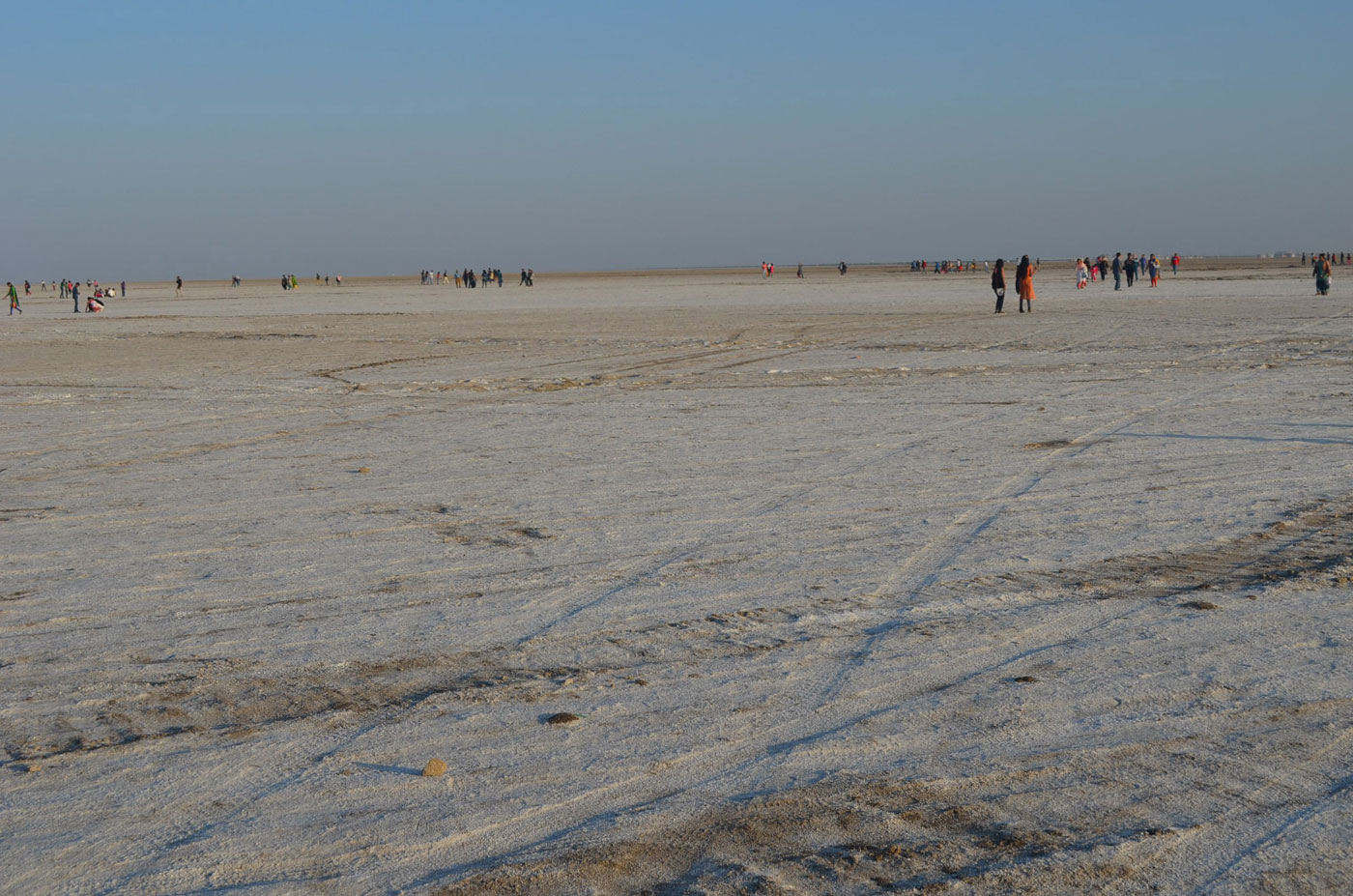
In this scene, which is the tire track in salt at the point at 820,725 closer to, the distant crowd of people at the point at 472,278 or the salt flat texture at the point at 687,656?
the salt flat texture at the point at 687,656

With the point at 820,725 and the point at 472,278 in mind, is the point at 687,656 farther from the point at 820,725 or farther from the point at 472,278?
the point at 472,278

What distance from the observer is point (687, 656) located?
539cm

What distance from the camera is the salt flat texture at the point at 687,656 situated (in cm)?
373

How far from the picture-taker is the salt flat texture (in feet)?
12.2

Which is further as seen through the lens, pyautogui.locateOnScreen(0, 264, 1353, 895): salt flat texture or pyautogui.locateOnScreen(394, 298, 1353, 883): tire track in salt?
pyautogui.locateOnScreen(394, 298, 1353, 883): tire track in salt

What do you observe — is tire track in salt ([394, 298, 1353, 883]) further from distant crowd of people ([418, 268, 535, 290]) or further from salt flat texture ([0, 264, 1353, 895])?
distant crowd of people ([418, 268, 535, 290])

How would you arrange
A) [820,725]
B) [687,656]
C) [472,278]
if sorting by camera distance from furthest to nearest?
[472,278], [687,656], [820,725]

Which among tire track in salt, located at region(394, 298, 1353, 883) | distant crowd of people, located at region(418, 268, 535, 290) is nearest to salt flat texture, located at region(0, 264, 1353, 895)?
tire track in salt, located at region(394, 298, 1353, 883)

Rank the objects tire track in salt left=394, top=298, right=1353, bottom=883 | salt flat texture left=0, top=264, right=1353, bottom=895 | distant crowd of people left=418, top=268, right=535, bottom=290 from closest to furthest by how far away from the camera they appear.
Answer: salt flat texture left=0, top=264, right=1353, bottom=895, tire track in salt left=394, top=298, right=1353, bottom=883, distant crowd of people left=418, top=268, right=535, bottom=290

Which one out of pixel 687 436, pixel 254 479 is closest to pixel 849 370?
pixel 687 436

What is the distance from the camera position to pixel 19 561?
729 cm

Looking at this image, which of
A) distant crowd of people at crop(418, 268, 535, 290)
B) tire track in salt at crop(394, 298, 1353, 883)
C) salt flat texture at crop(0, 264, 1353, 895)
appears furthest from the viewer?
distant crowd of people at crop(418, 268, 535, 290)

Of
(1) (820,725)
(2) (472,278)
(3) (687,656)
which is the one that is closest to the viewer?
(1) (820,725)

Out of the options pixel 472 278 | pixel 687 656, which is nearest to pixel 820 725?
pixel 687 656
